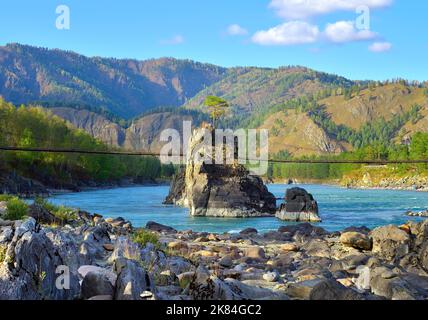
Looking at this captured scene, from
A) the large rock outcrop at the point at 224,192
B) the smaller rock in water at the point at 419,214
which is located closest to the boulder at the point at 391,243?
the smaller rock in water at the point at 419,214

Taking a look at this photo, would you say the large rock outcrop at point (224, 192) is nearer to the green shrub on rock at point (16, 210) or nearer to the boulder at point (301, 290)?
the green shrub on rock at point (16, 210)

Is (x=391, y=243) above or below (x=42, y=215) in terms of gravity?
below

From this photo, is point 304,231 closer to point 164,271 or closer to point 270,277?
point 270,277

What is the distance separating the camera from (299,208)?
5141 cm

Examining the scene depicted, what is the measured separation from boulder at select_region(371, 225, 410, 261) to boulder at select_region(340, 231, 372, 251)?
0.35m

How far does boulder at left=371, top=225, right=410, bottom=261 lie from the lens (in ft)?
61.4

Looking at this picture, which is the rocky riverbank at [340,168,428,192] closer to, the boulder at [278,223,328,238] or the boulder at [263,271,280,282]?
the boulder at [278,223,328,238]

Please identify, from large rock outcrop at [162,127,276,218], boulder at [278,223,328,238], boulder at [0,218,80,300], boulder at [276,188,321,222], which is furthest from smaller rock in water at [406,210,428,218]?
boulder at [0,218,80,300]

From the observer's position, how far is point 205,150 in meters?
67.8

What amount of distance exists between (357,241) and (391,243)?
1.57 m

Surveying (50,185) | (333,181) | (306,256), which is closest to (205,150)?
(50,185)

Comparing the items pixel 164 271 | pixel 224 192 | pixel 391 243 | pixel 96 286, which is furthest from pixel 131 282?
pixel 224 192

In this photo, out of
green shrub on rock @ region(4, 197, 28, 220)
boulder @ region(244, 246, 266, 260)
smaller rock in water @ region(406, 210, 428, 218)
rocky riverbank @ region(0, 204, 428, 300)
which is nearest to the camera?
rocky riverbank @ region(0, 204, 428, 300)
